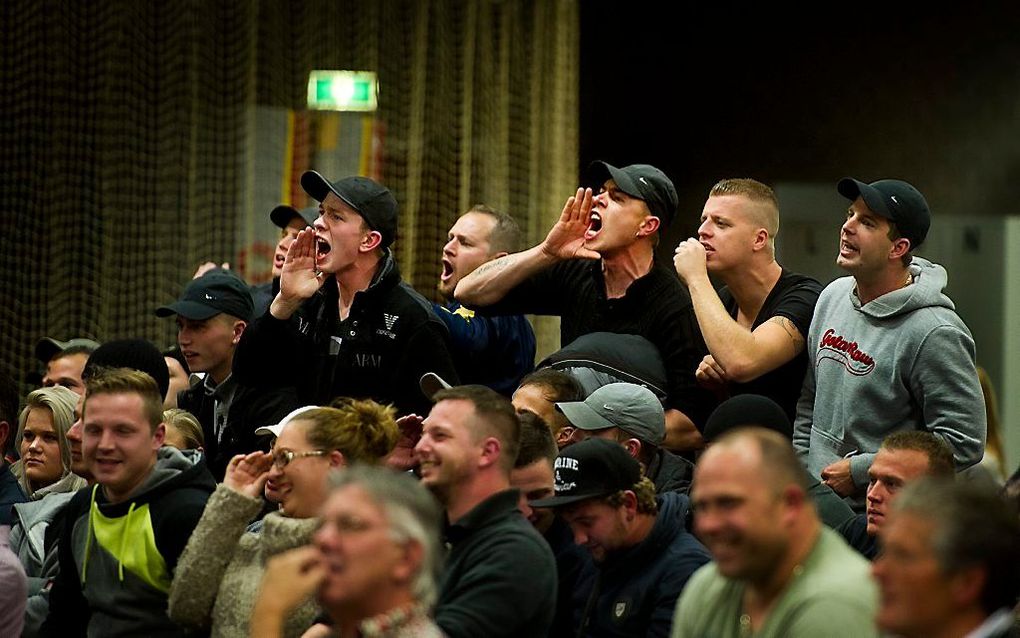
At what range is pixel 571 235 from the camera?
4977mm

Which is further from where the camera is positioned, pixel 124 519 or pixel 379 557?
pixel 124 519

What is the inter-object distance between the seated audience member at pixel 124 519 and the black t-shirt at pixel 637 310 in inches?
52.1

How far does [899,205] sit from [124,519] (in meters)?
2.42

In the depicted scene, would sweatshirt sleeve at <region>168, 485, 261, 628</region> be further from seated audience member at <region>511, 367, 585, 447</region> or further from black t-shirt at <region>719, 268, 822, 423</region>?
black t-shirt at <region>719, 268, 822, 423</region>

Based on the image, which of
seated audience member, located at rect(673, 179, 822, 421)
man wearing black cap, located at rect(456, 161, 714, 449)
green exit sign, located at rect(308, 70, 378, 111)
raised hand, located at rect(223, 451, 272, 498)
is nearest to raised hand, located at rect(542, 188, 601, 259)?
man wearing black cap, located at rect(456, 161, 714, 449)

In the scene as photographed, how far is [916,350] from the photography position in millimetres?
4441

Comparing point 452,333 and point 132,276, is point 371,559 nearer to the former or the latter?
point 452,333

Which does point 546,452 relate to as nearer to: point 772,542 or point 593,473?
point 593,473

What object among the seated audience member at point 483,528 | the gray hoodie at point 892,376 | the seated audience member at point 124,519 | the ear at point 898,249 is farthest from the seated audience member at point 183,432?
the ear at point 898,249

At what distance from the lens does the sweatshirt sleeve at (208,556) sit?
4.00m

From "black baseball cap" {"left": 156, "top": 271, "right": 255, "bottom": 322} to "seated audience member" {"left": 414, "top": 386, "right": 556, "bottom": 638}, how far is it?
80.7 inches

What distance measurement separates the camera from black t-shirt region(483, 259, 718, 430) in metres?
4.89

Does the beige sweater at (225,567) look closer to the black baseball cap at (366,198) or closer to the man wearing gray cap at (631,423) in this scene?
the man wearing gray cap at (631,423)

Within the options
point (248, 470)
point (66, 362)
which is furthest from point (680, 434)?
point (66, 362)
